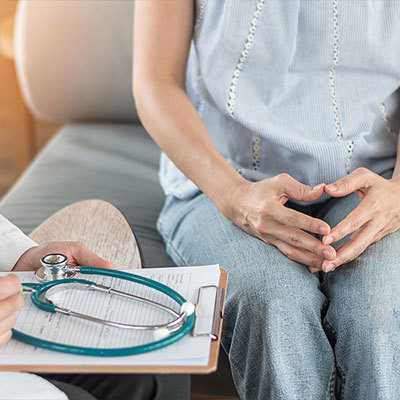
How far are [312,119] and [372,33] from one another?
0.15 m

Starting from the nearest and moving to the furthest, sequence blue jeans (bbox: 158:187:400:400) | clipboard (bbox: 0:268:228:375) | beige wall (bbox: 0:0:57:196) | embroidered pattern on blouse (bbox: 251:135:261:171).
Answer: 1. clipboard (bbox: 0:268:228:375)
2. blue jeans (bbox: 158:187:400:400)
3. embroidered pattern on blouse (bbox: 251:135:261:171)
4. beige wall (bbox: 0:0:57:196)

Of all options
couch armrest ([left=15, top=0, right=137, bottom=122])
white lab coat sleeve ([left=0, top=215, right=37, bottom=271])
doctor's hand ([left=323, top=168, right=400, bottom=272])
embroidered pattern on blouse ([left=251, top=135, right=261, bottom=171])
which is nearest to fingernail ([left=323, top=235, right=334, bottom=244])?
doctor's hand ([left=323, top=168, right=400, bottom=272])

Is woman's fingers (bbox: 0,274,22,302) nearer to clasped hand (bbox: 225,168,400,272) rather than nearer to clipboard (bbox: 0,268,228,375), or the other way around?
clipboard (bbox: 0,268,228,375)

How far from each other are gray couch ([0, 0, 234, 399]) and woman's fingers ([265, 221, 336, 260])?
0.44 metres

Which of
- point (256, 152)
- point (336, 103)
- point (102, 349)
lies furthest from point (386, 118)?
point (102, 349)

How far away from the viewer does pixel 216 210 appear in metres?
1.32

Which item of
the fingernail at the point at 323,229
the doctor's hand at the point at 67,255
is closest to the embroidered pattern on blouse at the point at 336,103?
the fingernail at the point at 323,229

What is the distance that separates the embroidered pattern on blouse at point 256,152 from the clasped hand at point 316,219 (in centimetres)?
13

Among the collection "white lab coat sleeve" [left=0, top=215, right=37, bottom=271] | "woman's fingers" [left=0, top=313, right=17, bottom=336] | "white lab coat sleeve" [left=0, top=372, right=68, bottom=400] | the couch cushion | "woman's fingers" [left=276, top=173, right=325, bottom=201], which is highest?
"woman's fingers" [left=0, top=313, right=17, bottom=336]

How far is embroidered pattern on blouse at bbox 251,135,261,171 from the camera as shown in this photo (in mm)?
1358

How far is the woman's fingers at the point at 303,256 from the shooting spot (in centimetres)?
119

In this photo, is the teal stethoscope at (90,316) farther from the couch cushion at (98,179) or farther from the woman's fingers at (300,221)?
the couch cushion at (98,179)

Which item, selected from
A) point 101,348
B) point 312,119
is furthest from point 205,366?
point 312,119

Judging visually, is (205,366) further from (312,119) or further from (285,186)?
(312,119)
